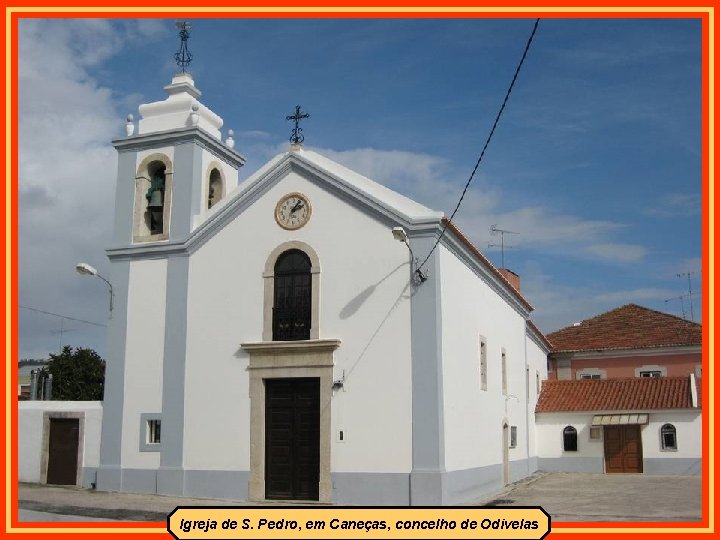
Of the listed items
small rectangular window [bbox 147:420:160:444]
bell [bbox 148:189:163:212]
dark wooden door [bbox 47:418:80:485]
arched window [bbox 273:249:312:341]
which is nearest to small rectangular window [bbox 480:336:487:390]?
arched window [bbox 273:249:312:341]

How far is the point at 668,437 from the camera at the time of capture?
28.2 m

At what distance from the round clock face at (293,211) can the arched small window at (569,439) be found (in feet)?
52.9

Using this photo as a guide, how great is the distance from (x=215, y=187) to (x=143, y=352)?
4733mm

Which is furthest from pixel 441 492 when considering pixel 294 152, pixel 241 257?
pixel 294 152

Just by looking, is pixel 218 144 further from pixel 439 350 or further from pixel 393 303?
pixel 439 350

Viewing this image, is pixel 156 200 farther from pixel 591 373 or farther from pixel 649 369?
pixel 649 369

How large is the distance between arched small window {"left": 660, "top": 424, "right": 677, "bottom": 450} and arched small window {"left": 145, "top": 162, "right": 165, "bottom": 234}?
1868 centimetres

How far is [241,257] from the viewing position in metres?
18.9

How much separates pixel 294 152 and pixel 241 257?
108 inches

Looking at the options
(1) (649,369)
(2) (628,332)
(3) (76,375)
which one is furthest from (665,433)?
(3) (76,375)

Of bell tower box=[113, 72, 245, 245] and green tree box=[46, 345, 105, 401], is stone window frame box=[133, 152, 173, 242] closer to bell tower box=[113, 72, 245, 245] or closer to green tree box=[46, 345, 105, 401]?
bell tower box=[113, 72, 245, 245]

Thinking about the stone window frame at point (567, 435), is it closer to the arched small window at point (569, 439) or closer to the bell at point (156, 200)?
the arched small window at point (569, 439)

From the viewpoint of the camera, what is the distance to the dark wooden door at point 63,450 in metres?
19.9

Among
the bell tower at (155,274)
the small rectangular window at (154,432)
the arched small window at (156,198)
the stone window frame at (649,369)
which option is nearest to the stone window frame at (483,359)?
the bell tower at (155,274)
